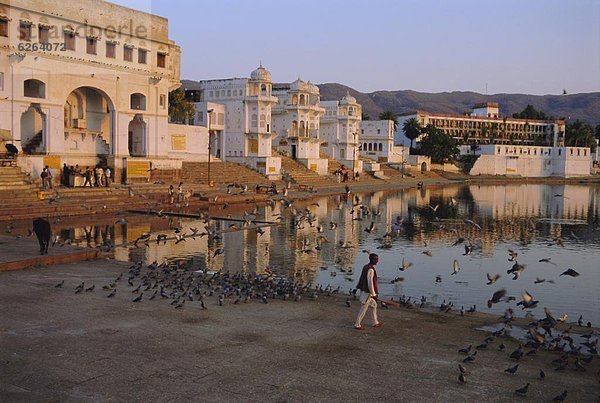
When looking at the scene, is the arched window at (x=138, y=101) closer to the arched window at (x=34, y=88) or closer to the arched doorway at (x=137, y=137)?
the arched doorway at (x=137, y=137)

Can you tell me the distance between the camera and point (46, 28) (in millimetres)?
36938

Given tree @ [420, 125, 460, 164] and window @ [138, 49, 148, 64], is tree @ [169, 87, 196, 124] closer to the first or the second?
window @ [138, 49, 148, 64]

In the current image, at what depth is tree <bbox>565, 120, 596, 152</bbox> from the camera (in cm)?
12988

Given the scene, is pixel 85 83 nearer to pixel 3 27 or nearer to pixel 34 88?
pixel 34 88

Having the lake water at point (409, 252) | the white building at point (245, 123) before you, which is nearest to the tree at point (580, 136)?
the white building at point (245, 123)

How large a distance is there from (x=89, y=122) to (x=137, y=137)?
374 centimetres

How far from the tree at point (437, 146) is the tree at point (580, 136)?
132 feet

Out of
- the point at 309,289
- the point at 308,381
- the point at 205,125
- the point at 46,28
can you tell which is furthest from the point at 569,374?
the point at 205,125

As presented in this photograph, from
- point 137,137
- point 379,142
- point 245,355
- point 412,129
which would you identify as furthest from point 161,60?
point 412,129

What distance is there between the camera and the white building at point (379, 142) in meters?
94.0

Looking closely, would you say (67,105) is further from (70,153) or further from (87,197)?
(87,197)

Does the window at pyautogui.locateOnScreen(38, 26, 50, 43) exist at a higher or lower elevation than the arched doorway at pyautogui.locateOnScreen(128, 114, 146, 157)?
higher

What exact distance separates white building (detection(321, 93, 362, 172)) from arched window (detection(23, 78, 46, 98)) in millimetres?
46995

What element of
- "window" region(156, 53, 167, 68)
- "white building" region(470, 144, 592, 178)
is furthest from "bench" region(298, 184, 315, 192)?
"white building" region(470, 144, 592, 178)
